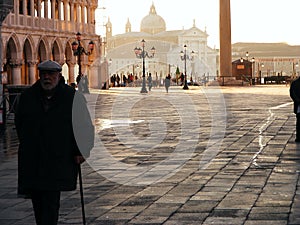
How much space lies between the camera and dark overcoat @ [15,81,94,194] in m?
6.20

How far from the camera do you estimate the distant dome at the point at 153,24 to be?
7667 inches

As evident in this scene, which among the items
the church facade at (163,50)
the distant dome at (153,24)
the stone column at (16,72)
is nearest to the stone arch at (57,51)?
the stone column at (16,72)

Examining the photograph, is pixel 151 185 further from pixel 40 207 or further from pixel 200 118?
pixel 200 118

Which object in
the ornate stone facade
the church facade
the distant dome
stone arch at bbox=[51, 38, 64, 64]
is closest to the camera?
the ornate stone facade

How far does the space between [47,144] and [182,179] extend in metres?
3.93

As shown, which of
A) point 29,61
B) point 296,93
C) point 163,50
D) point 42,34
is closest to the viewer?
point 296,93

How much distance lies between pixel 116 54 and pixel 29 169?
174 meters

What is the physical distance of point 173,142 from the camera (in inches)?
595

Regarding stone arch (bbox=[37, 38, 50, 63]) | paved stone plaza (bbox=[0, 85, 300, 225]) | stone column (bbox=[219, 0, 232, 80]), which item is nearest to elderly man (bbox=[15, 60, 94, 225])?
paved stone plaza (bbox=[0, 85, 300, 225])

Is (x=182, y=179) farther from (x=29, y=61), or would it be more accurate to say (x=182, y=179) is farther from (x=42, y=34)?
(x=42, y=34)

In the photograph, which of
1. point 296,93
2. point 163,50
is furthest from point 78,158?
point 163,50

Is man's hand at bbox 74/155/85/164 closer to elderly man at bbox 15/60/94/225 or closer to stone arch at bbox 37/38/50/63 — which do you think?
elderly man at bbox 15/60/94/225

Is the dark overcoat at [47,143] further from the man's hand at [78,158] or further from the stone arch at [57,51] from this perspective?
the stone arch at [57,51]

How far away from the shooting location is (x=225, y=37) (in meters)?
63.9
